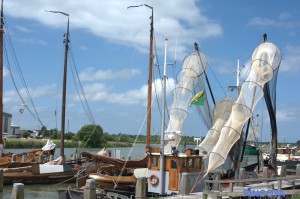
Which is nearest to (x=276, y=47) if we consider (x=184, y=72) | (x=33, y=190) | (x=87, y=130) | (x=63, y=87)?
(x=184, y=72)

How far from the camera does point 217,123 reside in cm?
2383

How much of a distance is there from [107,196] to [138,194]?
75.3 inches

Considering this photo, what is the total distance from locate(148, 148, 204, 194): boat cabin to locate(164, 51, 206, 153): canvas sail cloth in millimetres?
1842

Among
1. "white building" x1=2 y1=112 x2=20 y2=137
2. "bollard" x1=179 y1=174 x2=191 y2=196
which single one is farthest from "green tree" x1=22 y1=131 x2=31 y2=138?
"bollard" x1=179 y1=174 x2=191 y2=196

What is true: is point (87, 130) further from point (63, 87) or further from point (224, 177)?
point (224, 177)

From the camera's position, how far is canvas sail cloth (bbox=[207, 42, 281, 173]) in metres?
19.4

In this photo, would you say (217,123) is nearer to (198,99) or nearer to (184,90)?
(198,99)

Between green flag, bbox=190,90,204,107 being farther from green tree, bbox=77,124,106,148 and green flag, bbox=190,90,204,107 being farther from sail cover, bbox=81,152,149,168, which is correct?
green tree, bbox=77,124,106,148

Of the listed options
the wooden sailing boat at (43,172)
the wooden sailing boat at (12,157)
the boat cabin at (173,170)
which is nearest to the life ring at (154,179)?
the boat cabin at (173,170)

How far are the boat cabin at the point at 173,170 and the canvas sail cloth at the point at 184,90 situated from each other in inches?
72.5

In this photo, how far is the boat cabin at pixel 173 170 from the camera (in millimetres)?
21031

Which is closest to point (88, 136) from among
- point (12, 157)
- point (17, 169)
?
point (12, 157)

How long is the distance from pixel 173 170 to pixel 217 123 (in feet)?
13.6

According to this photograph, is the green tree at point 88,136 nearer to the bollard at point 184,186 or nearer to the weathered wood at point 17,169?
the weathered wood at point 17,169
